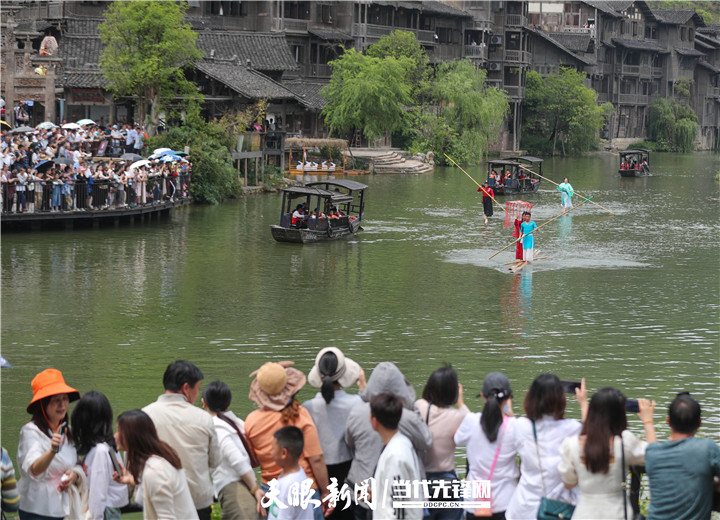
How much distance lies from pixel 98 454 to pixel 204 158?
37316 millimetres

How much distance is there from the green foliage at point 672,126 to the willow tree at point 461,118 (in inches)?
1193

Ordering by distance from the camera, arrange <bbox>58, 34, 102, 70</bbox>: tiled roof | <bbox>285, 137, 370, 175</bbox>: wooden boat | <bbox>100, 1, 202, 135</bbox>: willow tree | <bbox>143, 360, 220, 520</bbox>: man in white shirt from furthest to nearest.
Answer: <bbox>285, 137, 370, 175</bbox>: wooden boat < <bbox>58, 34, 102, 70</bbox>: tiled roof < <bbox>100, 1, 202, 135</bbox>: willow tree < <bbox>143, 360, 220, 520</bbox>: man in white shirt

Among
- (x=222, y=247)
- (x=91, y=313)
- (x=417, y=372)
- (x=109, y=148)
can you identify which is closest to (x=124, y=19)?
(x=109, y=148)

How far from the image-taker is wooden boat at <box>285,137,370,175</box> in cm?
5888

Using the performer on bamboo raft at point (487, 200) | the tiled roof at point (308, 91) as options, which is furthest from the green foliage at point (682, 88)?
the performer on bamboo raft at point (487, 200)

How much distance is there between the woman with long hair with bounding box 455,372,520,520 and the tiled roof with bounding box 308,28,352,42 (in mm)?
63471

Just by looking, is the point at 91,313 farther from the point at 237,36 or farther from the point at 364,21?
the point at 364,21

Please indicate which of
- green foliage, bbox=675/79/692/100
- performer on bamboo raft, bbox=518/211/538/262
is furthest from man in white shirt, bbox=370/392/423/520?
green foliage, bbox=675/79/692/100

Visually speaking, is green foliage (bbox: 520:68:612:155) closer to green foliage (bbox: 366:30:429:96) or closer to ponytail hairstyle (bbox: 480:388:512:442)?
green foliage (bbox: 366:30:429:96)

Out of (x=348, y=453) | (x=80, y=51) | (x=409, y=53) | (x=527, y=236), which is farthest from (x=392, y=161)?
(x=348, y=453)

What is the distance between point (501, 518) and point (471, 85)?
66977 millimetres

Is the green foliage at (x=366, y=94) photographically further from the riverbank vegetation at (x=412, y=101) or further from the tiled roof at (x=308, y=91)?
the tiled roof at (x=308, y=91)

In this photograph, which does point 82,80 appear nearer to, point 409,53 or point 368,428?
point 409,53

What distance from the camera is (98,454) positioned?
7.40 meters
